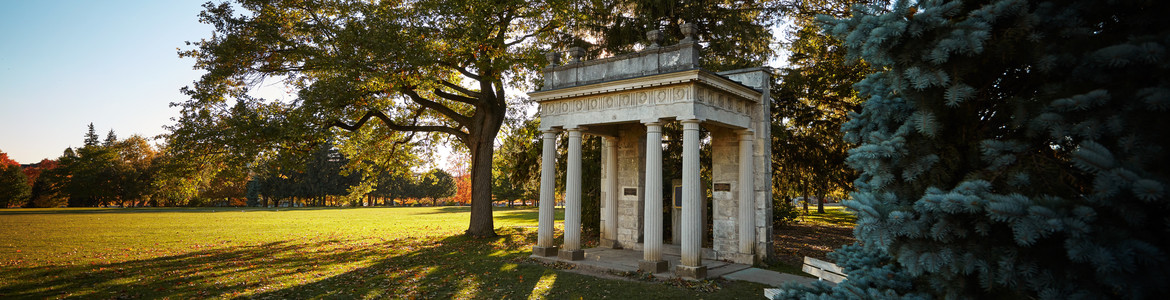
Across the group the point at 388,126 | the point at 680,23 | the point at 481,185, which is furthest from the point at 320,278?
the point at 680,23

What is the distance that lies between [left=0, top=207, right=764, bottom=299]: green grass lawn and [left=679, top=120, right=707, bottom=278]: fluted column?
60cm

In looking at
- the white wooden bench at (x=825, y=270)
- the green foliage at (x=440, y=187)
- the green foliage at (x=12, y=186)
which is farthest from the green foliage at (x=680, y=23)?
the green foliage at (x=12, y=186)

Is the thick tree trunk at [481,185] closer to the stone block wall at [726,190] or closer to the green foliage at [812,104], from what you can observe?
the stone block wall at [726,190]

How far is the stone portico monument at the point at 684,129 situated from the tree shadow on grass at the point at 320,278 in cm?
140

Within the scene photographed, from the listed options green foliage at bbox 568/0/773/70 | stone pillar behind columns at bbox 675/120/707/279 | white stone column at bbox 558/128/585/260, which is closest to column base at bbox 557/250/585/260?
white stone column at bbox 558/128/585/260

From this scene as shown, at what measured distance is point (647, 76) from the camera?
1059cm

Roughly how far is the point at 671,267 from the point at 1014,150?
8.67m

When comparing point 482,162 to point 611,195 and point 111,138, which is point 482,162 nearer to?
point 611,195

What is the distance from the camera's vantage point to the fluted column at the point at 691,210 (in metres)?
10.3

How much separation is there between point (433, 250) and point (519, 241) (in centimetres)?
327

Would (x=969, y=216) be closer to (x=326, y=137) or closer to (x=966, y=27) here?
(x=966, y=27)

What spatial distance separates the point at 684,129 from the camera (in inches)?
420

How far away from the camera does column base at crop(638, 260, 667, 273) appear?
10.6 m

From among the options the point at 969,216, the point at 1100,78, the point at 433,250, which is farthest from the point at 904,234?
the point at 433,250
